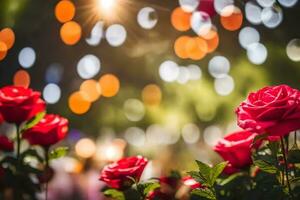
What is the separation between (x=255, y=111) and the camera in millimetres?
1274

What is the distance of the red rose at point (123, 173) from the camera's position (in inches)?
60.1

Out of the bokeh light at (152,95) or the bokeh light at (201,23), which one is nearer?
the bokeh light at (201,23)

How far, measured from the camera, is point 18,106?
1847 millimetres

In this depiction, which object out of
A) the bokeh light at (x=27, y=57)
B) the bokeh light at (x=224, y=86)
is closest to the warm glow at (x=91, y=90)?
the bokeh light at (x=27, y=57)

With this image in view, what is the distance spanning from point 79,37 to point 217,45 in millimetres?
1194

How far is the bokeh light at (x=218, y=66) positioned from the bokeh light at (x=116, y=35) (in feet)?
2.83

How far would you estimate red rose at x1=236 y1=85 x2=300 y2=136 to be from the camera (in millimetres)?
1240

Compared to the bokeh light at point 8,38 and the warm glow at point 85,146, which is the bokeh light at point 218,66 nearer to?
the warm glow at point 85,146

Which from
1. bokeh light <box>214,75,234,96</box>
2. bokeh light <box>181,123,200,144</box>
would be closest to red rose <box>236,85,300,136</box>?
bokeh light <box>214,75,234,96</box>

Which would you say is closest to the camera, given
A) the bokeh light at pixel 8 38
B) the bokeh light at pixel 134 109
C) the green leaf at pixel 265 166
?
the green leaf at pixel 265 166

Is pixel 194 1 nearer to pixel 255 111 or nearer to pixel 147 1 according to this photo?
pixel 147 1

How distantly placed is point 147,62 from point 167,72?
174 mm

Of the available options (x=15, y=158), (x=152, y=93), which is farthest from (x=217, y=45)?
(x=15, y=158)

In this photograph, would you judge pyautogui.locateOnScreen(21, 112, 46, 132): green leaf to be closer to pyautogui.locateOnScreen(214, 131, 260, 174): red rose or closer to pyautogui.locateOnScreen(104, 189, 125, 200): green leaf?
pyautogui.locateOnScreen(104, 189, 125, 200): green leaf
